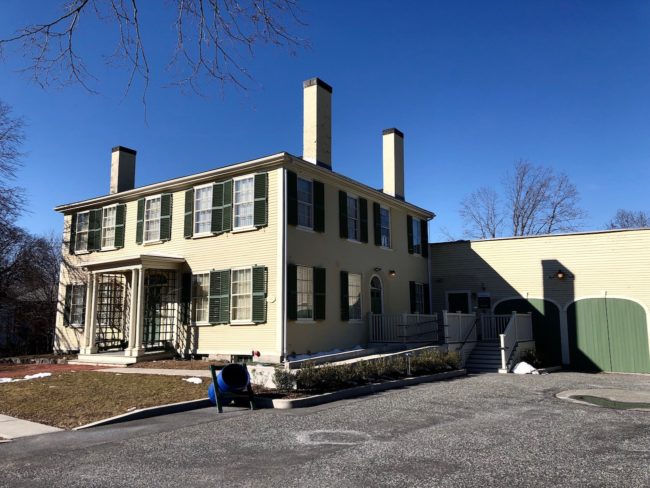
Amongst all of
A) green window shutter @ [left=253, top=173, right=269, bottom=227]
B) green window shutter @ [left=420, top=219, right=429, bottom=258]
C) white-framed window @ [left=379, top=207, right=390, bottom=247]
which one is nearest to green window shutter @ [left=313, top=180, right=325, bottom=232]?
green window shutter @ [left=253, top=173, right=269, bottom=227]

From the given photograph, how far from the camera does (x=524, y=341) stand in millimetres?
18125

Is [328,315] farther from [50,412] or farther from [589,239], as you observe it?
[589,239]

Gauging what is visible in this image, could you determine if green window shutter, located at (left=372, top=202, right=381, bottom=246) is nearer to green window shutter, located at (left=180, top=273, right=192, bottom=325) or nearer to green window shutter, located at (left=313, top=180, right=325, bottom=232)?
green window shutter, located at (left=313, top=180, right=325, bottom=232)

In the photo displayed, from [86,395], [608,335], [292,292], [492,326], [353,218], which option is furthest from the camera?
[492,326]

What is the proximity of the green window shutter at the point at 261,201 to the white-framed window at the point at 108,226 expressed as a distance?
6742 millimetres

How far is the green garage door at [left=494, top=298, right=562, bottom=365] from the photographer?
1886 cm

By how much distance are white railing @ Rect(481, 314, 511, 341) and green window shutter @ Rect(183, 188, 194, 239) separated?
10526mm

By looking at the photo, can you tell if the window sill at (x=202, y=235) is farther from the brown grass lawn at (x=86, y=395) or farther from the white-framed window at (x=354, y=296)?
the brown grass lawn at (x=86, y=395)

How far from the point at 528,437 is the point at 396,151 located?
578 inches

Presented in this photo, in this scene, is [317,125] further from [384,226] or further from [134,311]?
[134,311]

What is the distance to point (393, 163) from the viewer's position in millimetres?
20344

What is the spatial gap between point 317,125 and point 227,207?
368 centimetres

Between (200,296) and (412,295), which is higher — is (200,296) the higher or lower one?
the lower one

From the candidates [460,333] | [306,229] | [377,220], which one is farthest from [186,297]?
[460,333]
